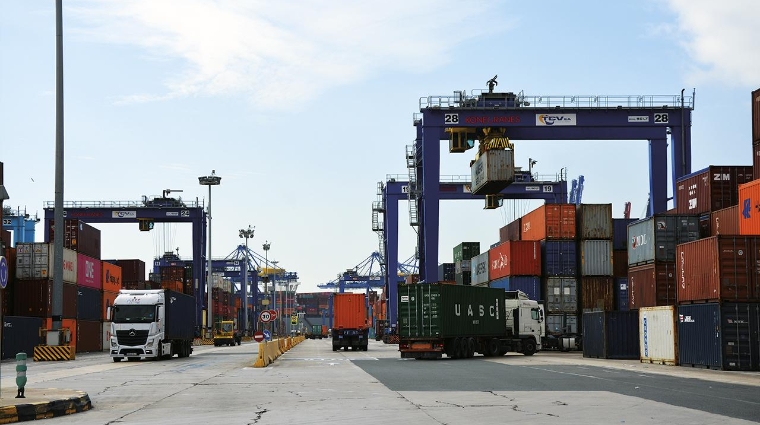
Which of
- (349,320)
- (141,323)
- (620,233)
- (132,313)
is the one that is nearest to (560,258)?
(620,233)

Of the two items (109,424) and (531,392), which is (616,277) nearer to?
(531,392)

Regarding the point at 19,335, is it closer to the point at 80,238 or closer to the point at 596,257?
the point at 80,238

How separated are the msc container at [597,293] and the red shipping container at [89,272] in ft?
102

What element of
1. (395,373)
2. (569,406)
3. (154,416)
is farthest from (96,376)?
(569,406)

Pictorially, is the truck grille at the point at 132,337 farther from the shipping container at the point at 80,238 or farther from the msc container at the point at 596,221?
the msc container at the point at 596,221

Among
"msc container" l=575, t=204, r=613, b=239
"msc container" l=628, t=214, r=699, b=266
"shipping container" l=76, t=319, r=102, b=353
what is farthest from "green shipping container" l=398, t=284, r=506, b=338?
"shipping container" l=76, t=319, r=102, b=353

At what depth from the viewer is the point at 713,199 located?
41406 mm

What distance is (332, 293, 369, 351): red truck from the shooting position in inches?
2188

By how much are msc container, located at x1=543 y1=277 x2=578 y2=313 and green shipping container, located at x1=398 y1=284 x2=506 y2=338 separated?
12230 millimetres

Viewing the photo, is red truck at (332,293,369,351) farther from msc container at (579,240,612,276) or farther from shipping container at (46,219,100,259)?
shipping container at (46,219,100,259)

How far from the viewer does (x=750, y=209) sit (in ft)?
113

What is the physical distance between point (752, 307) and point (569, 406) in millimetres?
16525

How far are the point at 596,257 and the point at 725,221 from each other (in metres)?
16.9

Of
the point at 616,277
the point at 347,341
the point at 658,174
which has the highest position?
the point at 658,174
